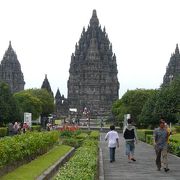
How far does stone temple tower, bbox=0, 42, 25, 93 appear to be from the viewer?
174 metres

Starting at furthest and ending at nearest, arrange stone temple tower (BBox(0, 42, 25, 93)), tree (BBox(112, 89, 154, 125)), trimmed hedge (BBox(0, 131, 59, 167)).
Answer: stone temple tower (BBox(0, 42, 25, 93)), tree (BBox(112, 89, 154, 125)), trimmed hedge (BBox(0, 131, 59, 167))

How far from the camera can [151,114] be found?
6825 cm

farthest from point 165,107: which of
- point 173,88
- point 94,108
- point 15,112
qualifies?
point 94,108

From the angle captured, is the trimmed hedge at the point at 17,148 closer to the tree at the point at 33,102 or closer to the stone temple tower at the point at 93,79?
the tree at the point at 33,102

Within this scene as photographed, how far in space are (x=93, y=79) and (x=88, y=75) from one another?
6.28 ft

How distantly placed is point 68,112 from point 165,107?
10788cm

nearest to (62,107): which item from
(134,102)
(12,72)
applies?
(12,72)

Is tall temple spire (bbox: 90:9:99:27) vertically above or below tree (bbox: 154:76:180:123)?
above

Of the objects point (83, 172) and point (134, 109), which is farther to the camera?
point (134, 109)

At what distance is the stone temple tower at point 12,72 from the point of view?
174 metres

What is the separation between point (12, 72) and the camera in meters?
174

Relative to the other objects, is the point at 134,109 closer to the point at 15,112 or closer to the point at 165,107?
the point at 15,112

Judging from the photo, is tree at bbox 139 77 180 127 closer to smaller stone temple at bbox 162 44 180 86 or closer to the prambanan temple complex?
smaller stone temple at bbox 162 44 180 86

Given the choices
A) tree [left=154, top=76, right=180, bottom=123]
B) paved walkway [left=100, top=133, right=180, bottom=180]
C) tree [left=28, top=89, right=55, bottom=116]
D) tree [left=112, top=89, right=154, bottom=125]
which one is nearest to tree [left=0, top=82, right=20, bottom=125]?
tree [left=154, top=76, right=180, bottom=123]
